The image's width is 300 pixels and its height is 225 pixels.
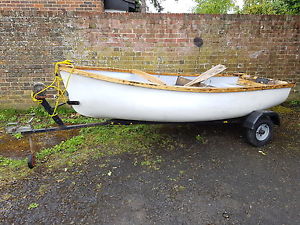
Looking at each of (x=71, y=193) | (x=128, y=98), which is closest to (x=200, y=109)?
(x=128, y=98)

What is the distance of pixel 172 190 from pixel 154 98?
1.14 metres

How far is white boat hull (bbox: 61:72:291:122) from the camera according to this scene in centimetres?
253

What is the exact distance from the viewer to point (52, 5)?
5.43 meters

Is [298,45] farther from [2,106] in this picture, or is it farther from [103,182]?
[2,106]

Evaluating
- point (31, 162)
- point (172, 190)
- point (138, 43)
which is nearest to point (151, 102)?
point (172, 190)

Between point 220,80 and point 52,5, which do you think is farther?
point 52,5

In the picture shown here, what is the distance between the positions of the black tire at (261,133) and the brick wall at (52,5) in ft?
15.7

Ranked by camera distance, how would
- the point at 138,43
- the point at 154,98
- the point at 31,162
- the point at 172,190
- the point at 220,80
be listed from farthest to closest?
the point at 138,43
the point at 220,80
the point at 31,162
the point at 154,98
the point at 172,190

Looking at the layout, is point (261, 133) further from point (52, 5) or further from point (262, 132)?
point (52, 5)

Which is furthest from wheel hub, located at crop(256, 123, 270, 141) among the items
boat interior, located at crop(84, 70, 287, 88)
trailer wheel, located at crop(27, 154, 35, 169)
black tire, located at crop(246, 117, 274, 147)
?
trailer wheel, located at crop(27, 154, 35, 169)

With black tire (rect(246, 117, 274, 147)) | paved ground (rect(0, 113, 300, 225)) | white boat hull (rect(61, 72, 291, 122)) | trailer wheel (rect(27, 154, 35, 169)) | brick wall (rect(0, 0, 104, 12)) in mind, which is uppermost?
brick wall (rect(0, 0, 104, 12))

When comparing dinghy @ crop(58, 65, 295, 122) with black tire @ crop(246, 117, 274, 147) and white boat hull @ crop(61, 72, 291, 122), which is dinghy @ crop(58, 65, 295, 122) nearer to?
white boat hull @ crop(61, 72, 291, 122)

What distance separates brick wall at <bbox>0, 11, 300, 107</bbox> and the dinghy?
5.49 feet

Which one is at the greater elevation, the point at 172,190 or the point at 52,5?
the point at 52,5
